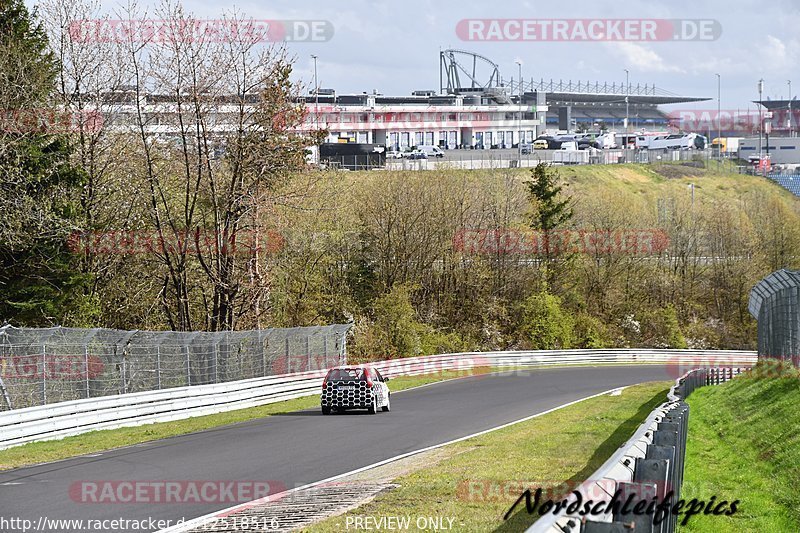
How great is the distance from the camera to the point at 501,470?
14.6m

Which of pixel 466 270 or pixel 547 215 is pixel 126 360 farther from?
pixel 547 215

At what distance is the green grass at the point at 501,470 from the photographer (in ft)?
36.8

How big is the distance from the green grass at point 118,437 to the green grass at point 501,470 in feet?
23.3

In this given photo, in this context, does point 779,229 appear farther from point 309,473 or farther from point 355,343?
point 309,473

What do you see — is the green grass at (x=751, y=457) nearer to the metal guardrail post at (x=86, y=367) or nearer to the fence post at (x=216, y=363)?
the metal guardrail post at (x=86, y=367)

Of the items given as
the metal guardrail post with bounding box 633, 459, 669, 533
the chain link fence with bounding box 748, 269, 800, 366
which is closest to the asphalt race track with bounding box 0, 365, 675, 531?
the metal guardrail post with bounding box 633, 459, 669, 533

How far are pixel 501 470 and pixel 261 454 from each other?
518 cm

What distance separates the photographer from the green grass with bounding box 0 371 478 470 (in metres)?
18.2

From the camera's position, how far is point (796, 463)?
43.0 feet

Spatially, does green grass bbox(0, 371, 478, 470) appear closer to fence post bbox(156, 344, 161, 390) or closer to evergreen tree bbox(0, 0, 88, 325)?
fence post bbox(156, 344, 161, 390)

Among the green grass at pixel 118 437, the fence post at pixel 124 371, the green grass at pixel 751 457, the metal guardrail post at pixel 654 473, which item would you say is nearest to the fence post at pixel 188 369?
the green grass at pixel 118 437

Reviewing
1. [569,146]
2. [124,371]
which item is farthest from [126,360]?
[569,146]

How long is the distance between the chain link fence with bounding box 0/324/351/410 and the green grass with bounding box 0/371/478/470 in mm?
1240

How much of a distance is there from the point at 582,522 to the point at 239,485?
983 cm
